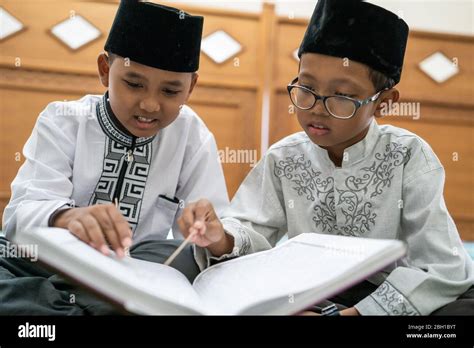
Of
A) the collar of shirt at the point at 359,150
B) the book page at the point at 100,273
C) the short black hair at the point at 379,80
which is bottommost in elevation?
the book page at the point at 100,273

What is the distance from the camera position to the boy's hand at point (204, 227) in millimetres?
718

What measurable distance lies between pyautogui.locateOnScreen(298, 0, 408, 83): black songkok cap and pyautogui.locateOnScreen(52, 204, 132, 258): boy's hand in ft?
1.39

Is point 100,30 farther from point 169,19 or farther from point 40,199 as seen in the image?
point 40,199

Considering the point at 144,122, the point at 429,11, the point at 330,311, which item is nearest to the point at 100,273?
the point at 330,311

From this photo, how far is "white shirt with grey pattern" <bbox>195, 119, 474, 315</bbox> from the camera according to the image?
703mm

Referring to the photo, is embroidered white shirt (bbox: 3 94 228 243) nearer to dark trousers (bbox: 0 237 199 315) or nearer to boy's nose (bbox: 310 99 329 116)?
dark trousers (bbox: 0 237 199 315)

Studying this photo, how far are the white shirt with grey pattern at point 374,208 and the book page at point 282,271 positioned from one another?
0.30 ft

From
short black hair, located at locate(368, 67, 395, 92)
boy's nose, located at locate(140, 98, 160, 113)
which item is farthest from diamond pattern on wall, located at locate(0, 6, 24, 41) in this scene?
short black hair, located at locate(368, 67, 395, 92)

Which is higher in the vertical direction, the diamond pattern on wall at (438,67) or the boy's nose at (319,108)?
the diamond pattern on wall at (438,67)

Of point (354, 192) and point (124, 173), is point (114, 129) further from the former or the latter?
point (354, 192)

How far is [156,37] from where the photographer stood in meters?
0.84

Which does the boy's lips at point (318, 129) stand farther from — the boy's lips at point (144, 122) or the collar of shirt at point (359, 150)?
the boy's lips at point (144, 122)

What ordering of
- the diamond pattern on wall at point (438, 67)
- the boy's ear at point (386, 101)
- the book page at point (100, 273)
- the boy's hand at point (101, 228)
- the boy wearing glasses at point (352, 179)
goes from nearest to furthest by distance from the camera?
the book page at point (100, 273)
the boy's hand at point (101, 228)
the boy wearing glasses at point (352, 179)
the boy's ear at point (386, 101)
the diamond pattern on wall at point (438, 67)

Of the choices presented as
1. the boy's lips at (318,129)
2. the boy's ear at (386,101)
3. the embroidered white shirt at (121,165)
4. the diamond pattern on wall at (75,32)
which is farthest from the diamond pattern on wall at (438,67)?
the diamond pattern on wall at (75,32)
